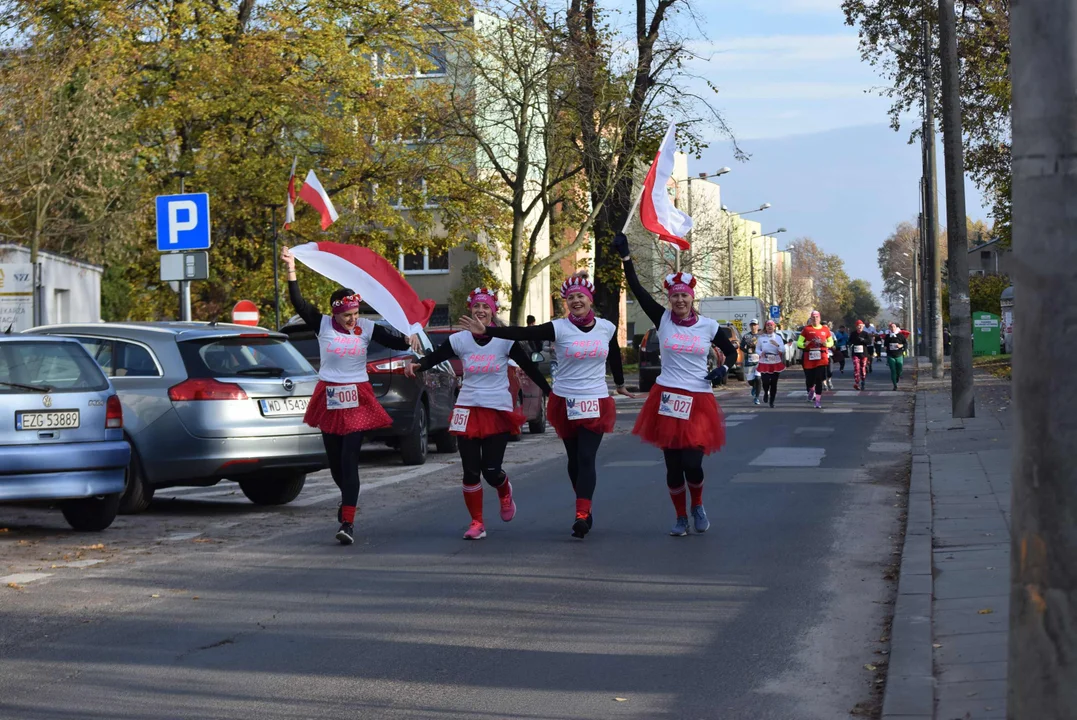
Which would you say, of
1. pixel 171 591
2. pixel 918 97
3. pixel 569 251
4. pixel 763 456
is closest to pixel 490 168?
pixel 569 251

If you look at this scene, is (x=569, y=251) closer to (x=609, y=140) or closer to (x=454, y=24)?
(x=609, y=140)

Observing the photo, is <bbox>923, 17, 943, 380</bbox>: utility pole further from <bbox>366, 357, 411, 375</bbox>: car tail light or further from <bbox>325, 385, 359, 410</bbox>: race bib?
<bbox>325, 385, 359, 410</bbox>: race bib

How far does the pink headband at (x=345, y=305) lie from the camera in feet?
35.1

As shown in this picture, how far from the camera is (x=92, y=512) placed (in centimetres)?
1141

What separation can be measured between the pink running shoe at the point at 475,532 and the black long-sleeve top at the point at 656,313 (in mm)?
1895

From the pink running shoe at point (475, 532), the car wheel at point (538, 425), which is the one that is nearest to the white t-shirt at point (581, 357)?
the pink running shoe at point (475, 532)

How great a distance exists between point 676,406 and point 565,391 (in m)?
0.78

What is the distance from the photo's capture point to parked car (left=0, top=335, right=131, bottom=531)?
10.5 metres

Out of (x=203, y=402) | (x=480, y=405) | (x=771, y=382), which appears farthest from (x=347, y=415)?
(x=771, y=382)

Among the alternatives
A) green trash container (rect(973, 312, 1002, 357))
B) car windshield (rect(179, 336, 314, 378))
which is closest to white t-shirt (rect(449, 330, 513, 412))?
car windshield (rect(179, 336, 314, 378))

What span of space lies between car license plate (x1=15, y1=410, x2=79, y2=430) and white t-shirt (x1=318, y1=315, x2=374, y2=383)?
72.2 inches

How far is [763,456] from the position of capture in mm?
17328

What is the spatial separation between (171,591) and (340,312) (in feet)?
9.02

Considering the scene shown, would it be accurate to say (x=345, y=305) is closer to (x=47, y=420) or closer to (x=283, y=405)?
(x=283, y=405)
